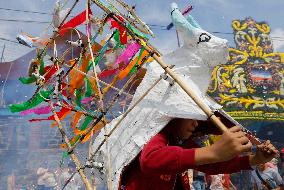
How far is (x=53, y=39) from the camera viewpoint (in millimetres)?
3479

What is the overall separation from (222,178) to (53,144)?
11.4 meters

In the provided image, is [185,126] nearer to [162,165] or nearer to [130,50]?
[162,165]

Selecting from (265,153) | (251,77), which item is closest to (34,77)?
(265,153)

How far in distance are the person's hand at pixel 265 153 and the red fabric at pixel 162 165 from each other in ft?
0.44

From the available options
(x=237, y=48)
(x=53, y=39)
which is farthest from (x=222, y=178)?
(x=237, y=48)

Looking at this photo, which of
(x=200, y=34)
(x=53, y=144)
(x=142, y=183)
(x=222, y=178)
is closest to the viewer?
(x=200, y=34)

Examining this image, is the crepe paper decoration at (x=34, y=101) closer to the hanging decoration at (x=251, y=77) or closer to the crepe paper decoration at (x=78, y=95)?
the crepe paper decoration at (x=78, y=95)

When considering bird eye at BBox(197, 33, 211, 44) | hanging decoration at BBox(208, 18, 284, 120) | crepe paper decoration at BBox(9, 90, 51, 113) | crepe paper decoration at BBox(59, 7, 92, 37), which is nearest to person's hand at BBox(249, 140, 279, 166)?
bird eye at BBox(197, 33, 211, 44)

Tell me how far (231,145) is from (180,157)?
28 centimetres

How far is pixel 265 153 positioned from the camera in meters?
2.33

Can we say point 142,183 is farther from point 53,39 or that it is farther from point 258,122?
point 258,122

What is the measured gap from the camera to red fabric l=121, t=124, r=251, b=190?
76.9 inches

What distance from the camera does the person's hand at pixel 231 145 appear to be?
179cm

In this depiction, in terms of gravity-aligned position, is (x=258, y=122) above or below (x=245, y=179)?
above
